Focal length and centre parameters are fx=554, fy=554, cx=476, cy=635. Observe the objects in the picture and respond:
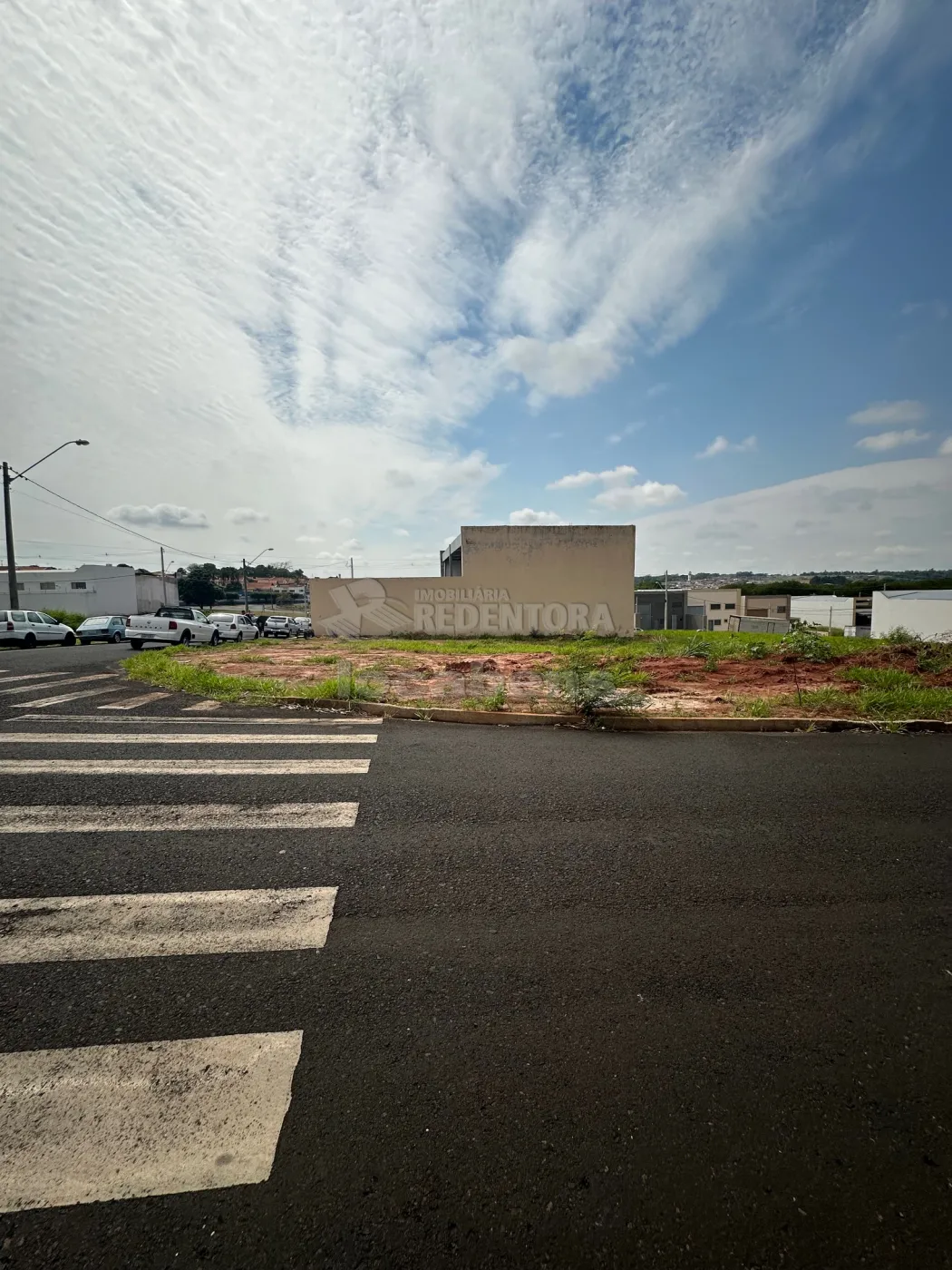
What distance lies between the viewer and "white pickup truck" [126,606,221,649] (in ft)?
74.4

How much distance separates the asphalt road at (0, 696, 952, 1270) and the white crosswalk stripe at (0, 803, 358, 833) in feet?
0.47

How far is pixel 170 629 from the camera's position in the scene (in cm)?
2348

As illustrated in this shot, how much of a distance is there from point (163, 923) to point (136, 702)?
23.9ft

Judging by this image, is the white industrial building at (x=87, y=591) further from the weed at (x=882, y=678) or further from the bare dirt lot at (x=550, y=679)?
the weed at (x=882, y=678)

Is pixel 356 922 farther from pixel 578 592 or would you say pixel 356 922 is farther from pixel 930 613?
pixel 930 613

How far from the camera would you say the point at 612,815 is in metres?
4.51

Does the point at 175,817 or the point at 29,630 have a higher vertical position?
the point at 29,630

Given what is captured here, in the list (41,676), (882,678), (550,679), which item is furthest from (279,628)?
(882,678)

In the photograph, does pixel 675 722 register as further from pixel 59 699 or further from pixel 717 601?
pixel 717 601

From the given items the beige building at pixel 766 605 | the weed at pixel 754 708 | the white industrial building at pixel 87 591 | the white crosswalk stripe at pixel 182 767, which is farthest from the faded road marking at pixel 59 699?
the beige building at pixel 766 605

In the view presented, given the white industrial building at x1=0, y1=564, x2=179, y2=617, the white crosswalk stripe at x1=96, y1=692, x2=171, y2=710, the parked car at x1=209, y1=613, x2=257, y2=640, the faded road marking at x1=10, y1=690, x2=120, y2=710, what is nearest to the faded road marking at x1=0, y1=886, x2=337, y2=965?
the white crosswalk stripe at x1=96, y1=692, x2=171, y2=710

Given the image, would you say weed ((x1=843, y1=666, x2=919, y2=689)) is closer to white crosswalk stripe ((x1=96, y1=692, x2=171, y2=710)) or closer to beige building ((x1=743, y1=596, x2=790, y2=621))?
white crosswalk stripe ((x1=96, y1=692, x2=171, y2=710))

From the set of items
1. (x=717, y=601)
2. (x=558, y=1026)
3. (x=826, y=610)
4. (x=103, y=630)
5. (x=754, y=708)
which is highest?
(x=717, y=601)

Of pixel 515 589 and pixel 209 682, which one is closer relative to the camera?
pixel 209 682
